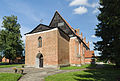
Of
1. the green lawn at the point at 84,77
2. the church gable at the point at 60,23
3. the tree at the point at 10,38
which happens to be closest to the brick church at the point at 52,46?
the church gable at the point at 60,23

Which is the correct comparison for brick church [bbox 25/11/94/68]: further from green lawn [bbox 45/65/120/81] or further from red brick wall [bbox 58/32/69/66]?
green lawn [bbox 45/65/120/81]

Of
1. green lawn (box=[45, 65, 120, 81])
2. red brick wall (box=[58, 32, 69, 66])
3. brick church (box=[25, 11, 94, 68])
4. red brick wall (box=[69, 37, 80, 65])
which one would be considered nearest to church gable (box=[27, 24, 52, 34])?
brick church (box=[25, 11, 94, 68])

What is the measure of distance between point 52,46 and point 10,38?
2140 cm

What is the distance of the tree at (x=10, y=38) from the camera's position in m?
32.5

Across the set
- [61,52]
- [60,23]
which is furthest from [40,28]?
[61,52]

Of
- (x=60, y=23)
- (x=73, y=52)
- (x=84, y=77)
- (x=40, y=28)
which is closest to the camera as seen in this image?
(x=84, y=77)

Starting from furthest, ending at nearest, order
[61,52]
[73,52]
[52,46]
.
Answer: [73,52]
[61,52]
[52,46]

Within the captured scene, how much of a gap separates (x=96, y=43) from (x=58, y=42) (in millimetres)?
7433

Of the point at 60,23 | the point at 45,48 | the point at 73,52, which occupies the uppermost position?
the point at 60,23

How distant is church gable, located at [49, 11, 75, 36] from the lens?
80.3 ft

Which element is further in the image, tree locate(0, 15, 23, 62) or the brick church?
tree locate(0, 15, 23, 62)

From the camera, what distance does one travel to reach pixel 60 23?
2497 cm

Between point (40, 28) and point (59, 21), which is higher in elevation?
point (59, 21)

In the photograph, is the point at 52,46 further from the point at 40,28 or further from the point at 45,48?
the point at 40,28
